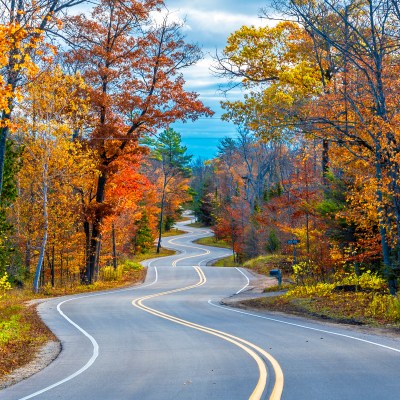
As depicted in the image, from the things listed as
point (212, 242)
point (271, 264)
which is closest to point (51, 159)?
point (271, 264)

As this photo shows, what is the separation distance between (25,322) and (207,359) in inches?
374

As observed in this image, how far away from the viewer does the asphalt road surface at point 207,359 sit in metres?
7.79

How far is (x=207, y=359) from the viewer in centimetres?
1059

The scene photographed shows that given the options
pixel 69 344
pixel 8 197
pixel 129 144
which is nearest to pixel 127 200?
pixel 129 144

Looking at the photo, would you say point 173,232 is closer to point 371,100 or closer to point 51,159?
point 51,159

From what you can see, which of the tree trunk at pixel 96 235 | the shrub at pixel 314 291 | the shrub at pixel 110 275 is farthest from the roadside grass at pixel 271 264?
the tree trunk at pixel 96 235

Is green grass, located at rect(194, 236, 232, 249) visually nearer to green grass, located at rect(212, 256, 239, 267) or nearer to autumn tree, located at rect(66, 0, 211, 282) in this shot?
green grass, located at rect(212, 256, 239, 267)

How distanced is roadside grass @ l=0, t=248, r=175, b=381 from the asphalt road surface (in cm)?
66

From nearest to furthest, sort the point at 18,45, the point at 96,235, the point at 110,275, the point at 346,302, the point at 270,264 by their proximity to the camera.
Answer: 1. the point at 18,45
2. the point at 346,302
3. the point at 96,235
4. the point at 110,275
5. the point at 270,264

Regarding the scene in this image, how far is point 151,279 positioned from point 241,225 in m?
22.4

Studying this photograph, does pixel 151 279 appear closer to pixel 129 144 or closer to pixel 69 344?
pixel 129 144

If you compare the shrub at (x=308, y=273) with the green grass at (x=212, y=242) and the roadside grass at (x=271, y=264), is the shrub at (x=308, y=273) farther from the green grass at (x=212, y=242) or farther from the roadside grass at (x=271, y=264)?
Answer: the green grass at (x=212, y=242)

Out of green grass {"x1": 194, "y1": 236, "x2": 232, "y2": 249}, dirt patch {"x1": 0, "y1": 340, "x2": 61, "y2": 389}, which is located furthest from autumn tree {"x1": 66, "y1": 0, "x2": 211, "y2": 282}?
green grass {"x1": 194, "y1": 236, "x2": 232, "y2": 249}

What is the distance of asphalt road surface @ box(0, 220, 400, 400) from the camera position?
25.5ft
